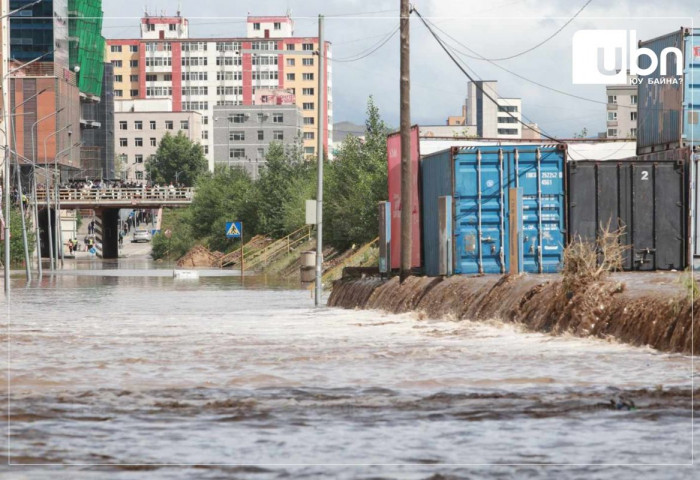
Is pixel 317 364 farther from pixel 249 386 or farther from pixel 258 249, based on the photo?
pixel 258 249

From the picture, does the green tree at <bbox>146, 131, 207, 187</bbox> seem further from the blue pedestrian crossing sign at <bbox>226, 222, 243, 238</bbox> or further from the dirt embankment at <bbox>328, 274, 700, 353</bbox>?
the dirt embankment at <bbox>328, 274, 700, 353</bbox>

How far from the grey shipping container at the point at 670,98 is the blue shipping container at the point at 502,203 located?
333 cm

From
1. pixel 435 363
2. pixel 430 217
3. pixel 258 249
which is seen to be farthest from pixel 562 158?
pixel 258 249

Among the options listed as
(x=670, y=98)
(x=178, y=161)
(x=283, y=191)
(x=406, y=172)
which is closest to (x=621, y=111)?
(x=178, y=161)

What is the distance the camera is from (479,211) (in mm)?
26422

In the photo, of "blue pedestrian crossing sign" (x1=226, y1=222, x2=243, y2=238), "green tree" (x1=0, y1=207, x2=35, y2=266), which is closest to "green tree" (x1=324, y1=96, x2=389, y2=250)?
"blue pedestrian crossing sign" (x1=226, y1=222, x2=243, y2=238)

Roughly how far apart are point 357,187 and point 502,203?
30.4m

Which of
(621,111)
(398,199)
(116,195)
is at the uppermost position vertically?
(621,111)

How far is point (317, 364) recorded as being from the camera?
1538cm

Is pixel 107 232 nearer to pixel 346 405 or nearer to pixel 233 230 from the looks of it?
pixel 233 230

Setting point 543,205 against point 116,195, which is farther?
point 116,195

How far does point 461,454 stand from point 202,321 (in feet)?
59.1

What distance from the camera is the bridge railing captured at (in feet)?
378

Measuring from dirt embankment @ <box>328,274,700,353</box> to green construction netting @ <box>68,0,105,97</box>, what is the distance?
389 feet
